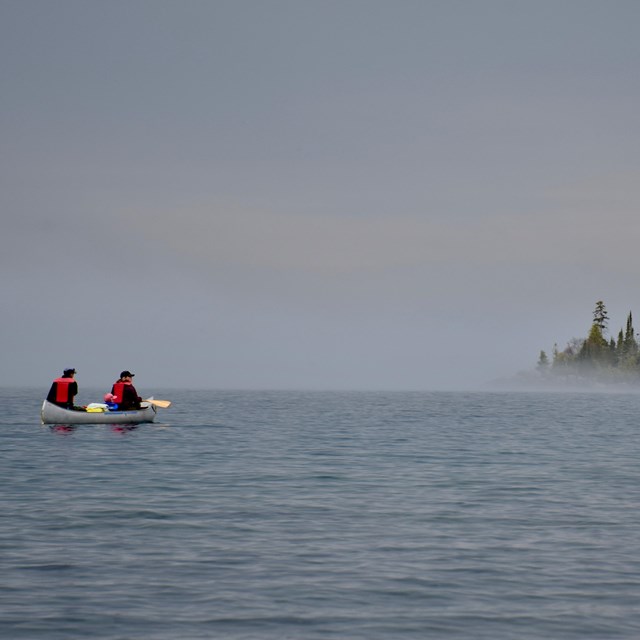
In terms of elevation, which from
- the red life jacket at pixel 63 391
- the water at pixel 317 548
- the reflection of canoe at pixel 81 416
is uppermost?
the red life jacket at pixel 63 391

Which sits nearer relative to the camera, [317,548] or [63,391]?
[317,548]

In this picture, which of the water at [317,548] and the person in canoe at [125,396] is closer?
the water at [317,548]

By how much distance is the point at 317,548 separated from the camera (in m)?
17.7

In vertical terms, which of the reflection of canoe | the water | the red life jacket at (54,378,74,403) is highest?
the red life jacket at (54,378,74,403)

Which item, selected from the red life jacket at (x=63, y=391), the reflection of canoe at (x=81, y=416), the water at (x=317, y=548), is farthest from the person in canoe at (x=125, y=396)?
the water at (x=317, y=548)

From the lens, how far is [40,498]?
24.4m

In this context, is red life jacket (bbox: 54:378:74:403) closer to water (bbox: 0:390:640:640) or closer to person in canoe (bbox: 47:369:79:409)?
person in canoe (bbox: 47:369:79:409)

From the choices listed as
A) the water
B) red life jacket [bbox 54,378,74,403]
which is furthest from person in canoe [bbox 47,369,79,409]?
the water

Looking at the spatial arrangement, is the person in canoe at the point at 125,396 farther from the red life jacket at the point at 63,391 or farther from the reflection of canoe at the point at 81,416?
the red life jacket at the point at 63,391

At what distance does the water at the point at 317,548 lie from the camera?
1296 centimetres

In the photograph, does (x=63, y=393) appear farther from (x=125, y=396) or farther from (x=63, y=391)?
(x=125, y=396)

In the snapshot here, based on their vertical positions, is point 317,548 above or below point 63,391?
below

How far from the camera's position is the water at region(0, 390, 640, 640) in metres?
13.0

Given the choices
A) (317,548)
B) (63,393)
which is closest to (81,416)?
(63,393)
